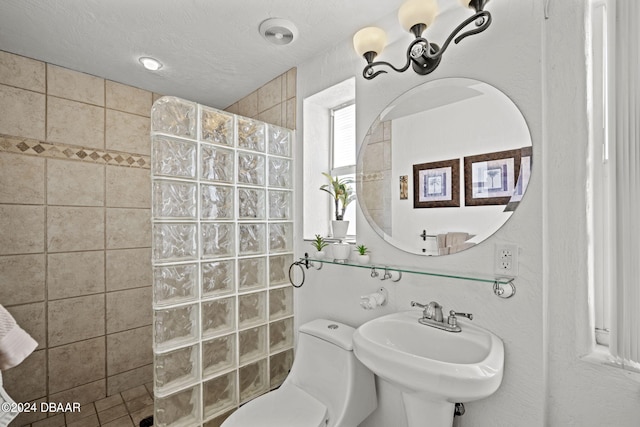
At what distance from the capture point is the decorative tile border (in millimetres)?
1789

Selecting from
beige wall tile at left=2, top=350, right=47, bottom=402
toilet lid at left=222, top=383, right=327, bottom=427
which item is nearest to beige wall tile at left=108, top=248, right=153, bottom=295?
beige wall tile at left=2, top=350, right=47, bottom=402

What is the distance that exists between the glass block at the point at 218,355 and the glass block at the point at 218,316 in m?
0.04

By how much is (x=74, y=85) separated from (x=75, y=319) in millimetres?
1549

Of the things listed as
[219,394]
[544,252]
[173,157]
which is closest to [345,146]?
[173,157]

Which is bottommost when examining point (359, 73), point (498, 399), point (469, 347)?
Answer: point (498, 399)

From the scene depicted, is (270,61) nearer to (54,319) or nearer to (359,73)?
(359,73)

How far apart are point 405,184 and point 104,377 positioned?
2.37 m

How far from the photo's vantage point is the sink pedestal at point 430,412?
3.44 ft

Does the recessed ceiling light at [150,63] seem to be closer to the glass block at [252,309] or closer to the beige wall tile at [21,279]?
the beige wall tile at [21,279]

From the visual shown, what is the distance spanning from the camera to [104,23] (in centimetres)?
153

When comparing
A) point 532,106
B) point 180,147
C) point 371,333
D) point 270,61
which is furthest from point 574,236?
point 270,61

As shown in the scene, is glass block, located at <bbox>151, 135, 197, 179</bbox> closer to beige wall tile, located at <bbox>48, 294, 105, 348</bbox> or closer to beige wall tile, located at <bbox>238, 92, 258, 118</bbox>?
beige wall tile, located at <bbox>238, 92, 258, 118</bbox>

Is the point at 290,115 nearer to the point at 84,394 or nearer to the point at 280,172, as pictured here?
the point at 280,172

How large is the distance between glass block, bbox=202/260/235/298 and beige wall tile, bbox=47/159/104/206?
1.11 meters
